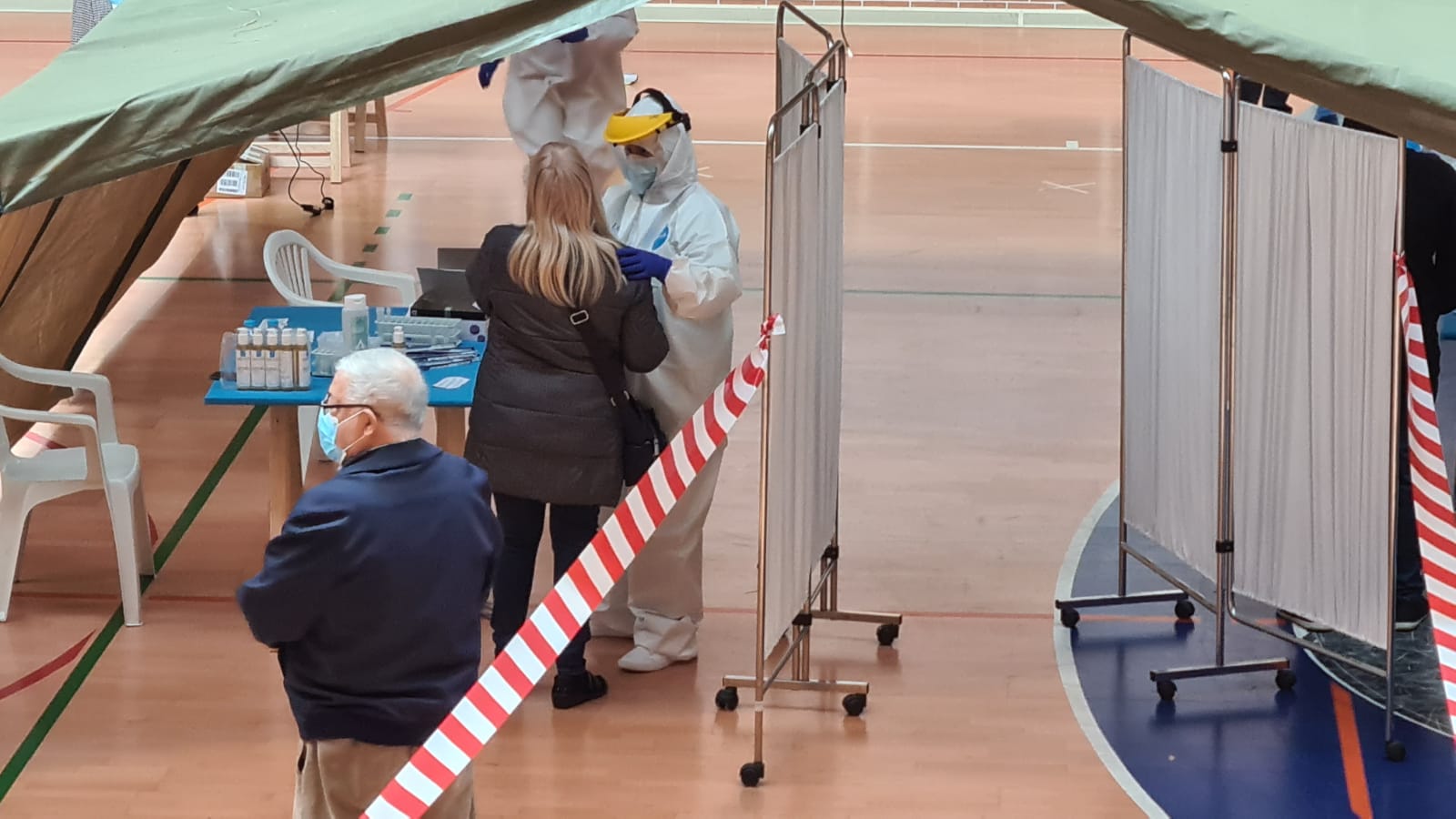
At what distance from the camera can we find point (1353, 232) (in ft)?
16.1

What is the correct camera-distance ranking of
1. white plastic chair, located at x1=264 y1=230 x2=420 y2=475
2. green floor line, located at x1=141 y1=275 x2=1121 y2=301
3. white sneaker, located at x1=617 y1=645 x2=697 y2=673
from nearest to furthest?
white sneaker, located at x1=617 y1=645 x2=697 y2=673
white plastic chair, located at x1=264 y1=230 x2=420 y2=475
green floor line, located at x1=141 y1=275 x2=1121 y2=301

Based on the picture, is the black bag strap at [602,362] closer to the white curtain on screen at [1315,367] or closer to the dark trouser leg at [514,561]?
the dark trouser leg at [514,561]

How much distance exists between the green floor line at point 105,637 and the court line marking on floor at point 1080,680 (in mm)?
2779

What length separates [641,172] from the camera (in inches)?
203

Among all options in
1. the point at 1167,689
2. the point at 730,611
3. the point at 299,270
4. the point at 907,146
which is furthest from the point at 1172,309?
the point at 907,146

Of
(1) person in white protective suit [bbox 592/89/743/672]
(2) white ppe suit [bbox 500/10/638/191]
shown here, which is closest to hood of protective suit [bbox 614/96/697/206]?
(1) person in white protective suit [bbox 592/89/743/672]

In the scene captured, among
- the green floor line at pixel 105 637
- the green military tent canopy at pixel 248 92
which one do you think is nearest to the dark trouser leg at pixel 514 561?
the green floor line at pixel 105 637

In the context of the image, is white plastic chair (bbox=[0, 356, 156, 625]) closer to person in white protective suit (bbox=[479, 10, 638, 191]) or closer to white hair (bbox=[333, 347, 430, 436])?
white hair (bbox=[333, 347, 430, 436])

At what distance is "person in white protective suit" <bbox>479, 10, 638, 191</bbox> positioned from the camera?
8758 mm

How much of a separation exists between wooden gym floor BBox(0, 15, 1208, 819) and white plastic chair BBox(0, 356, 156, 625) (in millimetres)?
142

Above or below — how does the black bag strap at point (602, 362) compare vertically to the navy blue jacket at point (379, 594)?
above

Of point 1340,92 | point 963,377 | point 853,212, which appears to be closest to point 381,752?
point 1340,92

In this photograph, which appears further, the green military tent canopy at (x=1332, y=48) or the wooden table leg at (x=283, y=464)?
the wooden table leg at (x=283, y=464)

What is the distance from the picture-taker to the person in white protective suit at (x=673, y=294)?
505 cm
